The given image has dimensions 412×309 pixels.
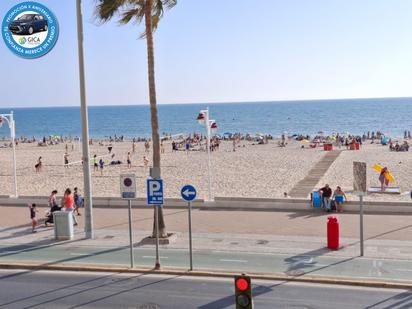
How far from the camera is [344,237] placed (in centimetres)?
1524

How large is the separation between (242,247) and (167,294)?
3.92 m

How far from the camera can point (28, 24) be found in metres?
16.5

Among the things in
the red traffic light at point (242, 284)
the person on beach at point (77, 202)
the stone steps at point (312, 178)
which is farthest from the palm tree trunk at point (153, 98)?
the stone steps at point (312, 178)

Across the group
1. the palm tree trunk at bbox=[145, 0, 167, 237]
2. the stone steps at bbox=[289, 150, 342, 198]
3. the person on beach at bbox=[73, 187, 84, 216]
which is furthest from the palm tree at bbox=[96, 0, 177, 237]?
the stone steps at bbox=[289, 150, 342, 198]

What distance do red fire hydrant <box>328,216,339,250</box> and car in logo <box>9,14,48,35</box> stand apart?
32.0 ft

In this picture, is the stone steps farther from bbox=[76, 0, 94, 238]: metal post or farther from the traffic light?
the traffic light

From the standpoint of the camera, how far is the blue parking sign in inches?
499

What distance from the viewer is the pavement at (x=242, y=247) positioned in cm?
1243

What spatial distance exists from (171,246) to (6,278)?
4274mm

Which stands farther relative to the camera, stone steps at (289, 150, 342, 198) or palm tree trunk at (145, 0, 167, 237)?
stone steps at (289, 150, 342, 198)

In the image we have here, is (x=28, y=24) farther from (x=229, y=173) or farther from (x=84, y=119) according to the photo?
(x=229, y=173)

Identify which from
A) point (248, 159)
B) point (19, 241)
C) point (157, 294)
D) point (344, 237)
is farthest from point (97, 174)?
point (157, 294)

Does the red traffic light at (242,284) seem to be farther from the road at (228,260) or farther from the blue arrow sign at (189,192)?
the blue arrow sign at (189,192)

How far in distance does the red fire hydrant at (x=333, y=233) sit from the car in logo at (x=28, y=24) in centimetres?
974
